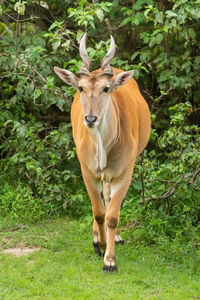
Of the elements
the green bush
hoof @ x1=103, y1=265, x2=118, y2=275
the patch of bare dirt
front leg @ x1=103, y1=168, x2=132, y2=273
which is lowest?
the green bush

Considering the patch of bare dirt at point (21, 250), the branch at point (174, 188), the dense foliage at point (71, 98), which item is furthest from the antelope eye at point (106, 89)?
the patch of bare dirt at point (21, 250)

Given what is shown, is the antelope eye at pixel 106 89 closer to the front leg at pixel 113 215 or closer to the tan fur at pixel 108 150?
the tan fur at pixel 108 150

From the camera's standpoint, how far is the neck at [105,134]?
514cm

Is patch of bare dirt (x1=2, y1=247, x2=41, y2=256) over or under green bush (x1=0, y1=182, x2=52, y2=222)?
over

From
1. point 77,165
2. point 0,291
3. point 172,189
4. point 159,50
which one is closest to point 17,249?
point 0,291

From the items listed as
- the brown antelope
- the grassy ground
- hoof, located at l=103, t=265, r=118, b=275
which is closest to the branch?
the grassy ground

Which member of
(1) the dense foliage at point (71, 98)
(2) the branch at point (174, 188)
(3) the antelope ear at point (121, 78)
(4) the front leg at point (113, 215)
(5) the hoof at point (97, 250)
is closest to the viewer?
(3) the antelope ear at point (121, 78)

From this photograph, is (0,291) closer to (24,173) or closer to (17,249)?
(17,249)

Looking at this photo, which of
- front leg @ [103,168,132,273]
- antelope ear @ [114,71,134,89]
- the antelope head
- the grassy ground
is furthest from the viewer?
front leg @ [103,168,132,273]

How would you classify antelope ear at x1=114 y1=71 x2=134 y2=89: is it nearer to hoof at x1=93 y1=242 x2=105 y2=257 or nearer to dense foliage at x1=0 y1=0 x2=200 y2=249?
dense foliage at x1=0 y1=0 x2=200 y2=249

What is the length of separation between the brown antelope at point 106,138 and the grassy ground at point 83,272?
222 mm

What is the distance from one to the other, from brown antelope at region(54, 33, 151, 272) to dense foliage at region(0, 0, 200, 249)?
49 centimetres

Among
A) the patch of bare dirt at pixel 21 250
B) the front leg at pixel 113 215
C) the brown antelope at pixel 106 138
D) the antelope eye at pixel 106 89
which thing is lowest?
the patch of bare dirt at pixel 21 250

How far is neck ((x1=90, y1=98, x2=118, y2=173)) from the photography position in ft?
16.9
